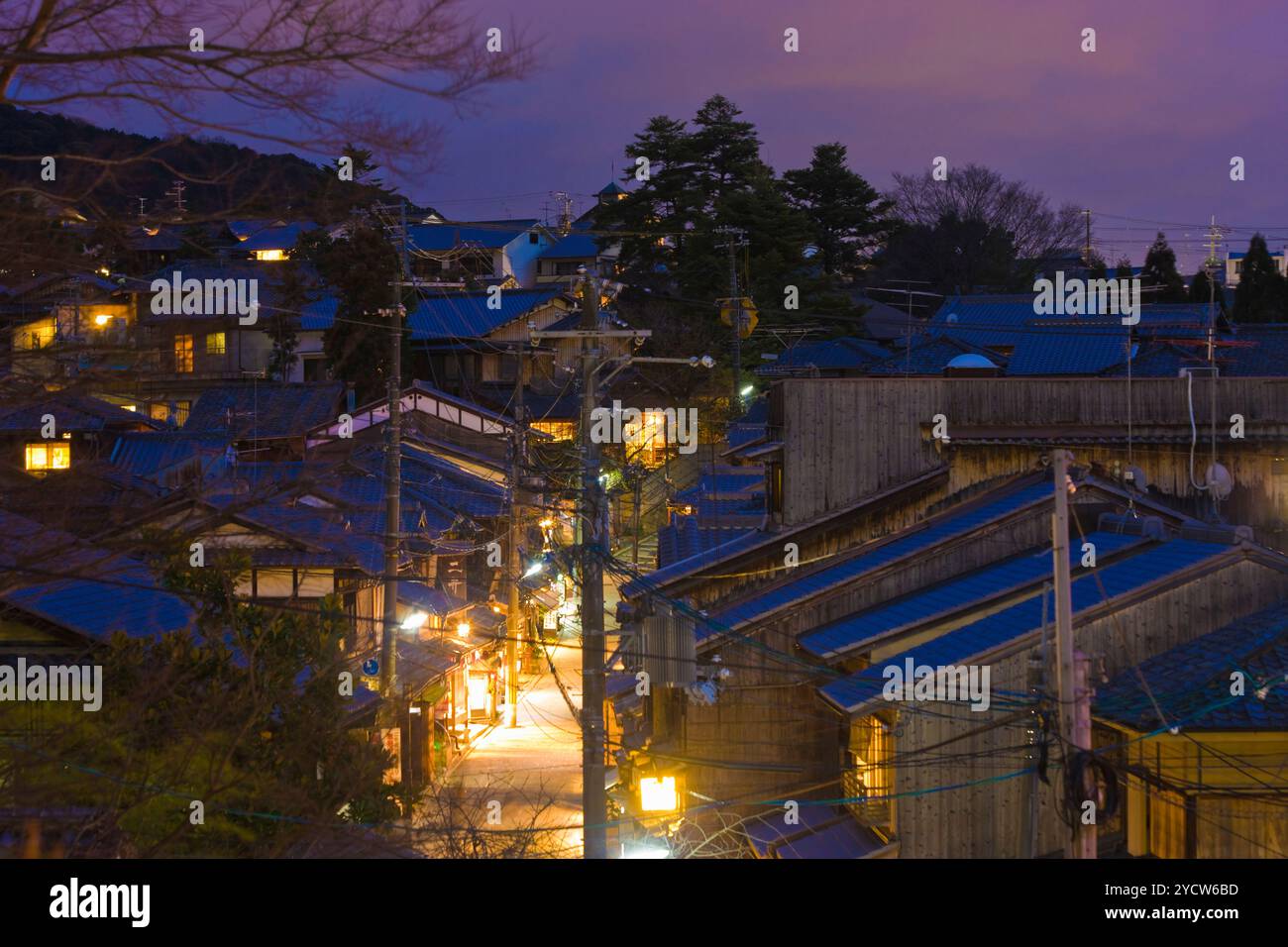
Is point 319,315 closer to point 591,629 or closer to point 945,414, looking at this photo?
point 945,414

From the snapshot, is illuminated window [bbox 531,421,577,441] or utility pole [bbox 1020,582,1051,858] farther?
illuminated window [bbox 531,421,577,441]

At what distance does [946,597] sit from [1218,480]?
5.06m

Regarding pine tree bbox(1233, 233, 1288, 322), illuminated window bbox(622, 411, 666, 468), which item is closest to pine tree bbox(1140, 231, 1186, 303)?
pine tree bbox(1233, 233, 1288, 322)

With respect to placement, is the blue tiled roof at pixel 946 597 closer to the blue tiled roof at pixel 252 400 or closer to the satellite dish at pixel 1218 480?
the satellite dish at pixel 1218 480

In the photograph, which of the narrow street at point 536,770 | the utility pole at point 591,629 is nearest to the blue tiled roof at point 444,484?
the narrow street at point 536,770

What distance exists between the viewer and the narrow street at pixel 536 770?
17.6m

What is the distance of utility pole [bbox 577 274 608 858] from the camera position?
11.6 meters

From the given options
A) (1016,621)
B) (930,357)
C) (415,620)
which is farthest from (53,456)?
(1016,621)

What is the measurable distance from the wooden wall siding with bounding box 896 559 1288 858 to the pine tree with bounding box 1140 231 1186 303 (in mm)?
32610

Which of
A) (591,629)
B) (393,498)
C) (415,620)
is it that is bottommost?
(591,629)

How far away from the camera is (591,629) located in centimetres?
1207

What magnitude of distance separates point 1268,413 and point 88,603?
57.0ft

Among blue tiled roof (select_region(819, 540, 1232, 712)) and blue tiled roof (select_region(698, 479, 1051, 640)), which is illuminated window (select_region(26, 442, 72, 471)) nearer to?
blue tiled roof (select_region(698, 479, 1051, 640))

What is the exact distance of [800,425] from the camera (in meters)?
19.2
